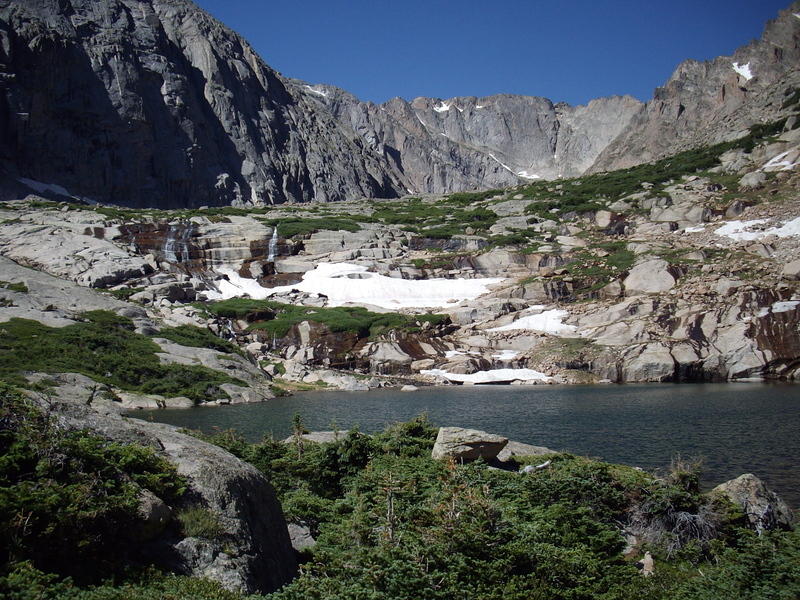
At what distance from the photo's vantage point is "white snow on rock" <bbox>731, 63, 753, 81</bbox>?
17225 cm

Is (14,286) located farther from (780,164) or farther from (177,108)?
(780,164)

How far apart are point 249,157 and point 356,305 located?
102270 millimetres

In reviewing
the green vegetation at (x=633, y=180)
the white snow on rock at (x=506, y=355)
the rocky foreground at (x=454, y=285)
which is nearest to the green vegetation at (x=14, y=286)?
the rocky foreground at (x=454, y=285)

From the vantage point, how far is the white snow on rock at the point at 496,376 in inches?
2402

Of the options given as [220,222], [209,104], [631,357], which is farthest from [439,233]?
[209,104]

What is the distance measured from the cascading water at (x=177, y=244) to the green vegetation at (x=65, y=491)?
86467mm

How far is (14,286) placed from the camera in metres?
57.9

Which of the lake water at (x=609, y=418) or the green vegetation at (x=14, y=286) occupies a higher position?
the green vegetation at (x=14, y=286)

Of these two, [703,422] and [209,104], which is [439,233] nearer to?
Answer: [703,422]

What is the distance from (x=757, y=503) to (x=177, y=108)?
15640 cm

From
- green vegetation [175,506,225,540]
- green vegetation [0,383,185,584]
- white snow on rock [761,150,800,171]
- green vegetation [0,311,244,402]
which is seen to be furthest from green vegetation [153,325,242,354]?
white snow on rock [761,150,800,171]

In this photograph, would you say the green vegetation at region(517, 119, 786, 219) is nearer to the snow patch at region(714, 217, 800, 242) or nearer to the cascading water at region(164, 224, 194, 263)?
the snow patch at region(714, 217, 800, 242)

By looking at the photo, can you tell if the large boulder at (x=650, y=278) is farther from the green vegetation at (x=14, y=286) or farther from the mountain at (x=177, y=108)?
the mountain at (x=177, y=108)

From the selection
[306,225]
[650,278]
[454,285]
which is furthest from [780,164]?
[306,225]
